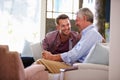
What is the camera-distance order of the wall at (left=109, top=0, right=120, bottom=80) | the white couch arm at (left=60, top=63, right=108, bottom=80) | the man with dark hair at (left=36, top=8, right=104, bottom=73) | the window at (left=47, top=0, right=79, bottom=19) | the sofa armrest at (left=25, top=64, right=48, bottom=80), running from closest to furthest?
the wall at (left=109, top=0, right=120, bottom=80), the sofa armrest at (left=25, top=64, right=48, bottom=80), the white couch arm at (left=60, top=63, right=108, bottom=80), the man with dark hair at (left=36, top=8, right=104, bottom=73), the window at (left=47, top=0, right=79, bottom=19)

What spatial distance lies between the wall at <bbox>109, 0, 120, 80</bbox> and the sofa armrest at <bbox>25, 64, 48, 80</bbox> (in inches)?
51.7

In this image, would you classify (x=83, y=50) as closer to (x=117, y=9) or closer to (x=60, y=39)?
(x=60, y=39)

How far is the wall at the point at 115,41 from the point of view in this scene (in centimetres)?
106

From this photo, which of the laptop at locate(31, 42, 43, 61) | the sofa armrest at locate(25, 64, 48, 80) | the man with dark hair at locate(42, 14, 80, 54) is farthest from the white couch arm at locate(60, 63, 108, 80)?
the laptop at locate(31, 42, 43, 61)

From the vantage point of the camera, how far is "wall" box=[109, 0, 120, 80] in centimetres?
106

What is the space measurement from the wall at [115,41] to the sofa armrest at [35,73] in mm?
1314

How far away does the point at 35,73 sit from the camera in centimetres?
247

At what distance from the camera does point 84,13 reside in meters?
3.12

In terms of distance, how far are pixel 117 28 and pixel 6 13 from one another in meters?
3.89

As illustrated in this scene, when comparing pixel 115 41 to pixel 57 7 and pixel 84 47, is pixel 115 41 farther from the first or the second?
pixel 57 7

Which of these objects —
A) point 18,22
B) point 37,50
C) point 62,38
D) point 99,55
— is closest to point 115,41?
point 99,55

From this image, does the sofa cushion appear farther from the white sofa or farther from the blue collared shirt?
the blue collared shirt

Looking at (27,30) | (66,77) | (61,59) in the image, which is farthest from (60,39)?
(27,30)

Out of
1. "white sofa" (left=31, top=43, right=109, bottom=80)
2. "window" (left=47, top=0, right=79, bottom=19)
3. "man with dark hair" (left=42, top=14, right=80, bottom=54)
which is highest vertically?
"window" (left=47, top=0, right=79, bottom=19)
